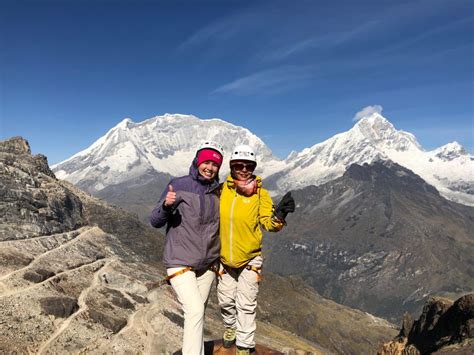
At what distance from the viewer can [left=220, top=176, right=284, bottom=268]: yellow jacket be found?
1416 centimetres

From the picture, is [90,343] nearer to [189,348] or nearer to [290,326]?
[189,348]

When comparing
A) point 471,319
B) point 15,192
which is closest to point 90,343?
point 471,319

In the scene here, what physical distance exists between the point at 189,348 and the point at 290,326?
170m

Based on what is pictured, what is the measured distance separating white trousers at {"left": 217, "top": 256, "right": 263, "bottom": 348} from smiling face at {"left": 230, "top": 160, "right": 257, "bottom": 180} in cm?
297

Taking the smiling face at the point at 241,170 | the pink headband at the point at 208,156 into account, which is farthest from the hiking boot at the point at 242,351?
the pink headband at the point at 208,156

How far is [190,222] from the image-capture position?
13859 mm

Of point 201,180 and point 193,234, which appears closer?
point 193,234

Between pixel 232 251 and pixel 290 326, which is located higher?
pixel 232 251

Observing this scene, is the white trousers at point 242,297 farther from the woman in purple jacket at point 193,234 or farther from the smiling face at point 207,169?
the smiling face at point 207,169

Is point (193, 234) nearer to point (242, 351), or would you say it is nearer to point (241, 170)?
point (241, 170)

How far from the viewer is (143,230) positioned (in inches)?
6604

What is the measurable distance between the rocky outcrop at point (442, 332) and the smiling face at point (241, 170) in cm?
3139

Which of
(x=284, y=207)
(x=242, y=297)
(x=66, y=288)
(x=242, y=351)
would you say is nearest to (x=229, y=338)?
(x=242, y=351)

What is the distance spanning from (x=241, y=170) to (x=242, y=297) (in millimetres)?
4535
